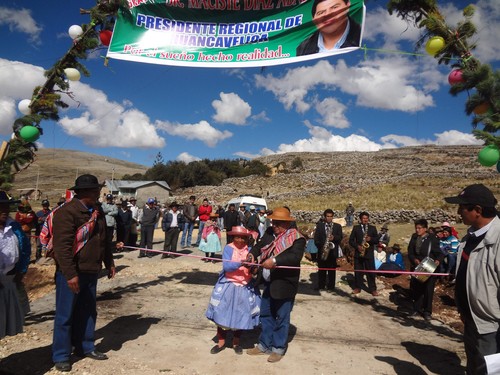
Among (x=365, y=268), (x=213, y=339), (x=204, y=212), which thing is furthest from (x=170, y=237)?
(x=213, y=339)

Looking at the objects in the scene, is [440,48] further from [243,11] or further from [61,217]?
[61,217]

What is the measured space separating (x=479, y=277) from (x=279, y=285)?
7.87 feet

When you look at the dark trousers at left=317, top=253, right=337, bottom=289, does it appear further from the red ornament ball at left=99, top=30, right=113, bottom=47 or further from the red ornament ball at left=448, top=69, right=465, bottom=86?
the red ornament ball at left=99, top=30, right=113, bottom=47

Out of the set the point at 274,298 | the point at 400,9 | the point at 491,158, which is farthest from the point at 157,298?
the point at 400,9

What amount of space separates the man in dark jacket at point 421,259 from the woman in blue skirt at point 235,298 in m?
3.97

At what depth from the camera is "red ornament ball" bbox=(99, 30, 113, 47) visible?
6.02m

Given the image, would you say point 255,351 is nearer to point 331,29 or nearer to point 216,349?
point 216,349

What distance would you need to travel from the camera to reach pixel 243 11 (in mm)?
6156

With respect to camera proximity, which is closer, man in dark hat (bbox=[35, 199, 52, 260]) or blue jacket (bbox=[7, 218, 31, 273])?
blue jacket (bbox=[7, 218, 31, 273])

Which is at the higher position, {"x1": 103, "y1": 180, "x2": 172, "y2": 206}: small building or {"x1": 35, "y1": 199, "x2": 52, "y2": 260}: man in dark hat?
{"x1": 103, "y1": 180, "x2": 172, "y2": 206}: small building

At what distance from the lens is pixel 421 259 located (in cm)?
712

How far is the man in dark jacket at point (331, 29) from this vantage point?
565cm

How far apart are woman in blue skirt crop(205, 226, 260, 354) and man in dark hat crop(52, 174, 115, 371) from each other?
1.50m

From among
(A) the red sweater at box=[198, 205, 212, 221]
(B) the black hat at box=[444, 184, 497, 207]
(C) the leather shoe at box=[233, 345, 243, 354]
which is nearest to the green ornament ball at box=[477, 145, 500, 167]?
(B) the black hat at box=[444, 184, 497, 207]
